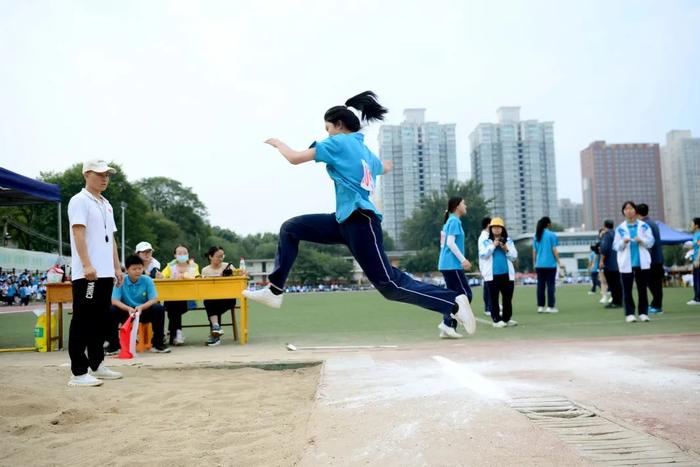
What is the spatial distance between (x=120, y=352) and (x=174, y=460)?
4.78 metres

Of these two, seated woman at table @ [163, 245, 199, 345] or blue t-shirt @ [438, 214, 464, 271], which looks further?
seated woman at table @ [163, 245, 199, 345]

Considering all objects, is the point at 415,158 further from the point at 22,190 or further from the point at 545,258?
the point at 22,190

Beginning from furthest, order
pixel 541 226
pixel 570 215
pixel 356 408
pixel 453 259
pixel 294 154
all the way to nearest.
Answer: pixel 570 215, pixel 541 226, pixel 453 259, pixel 294 154, pixel 356 408

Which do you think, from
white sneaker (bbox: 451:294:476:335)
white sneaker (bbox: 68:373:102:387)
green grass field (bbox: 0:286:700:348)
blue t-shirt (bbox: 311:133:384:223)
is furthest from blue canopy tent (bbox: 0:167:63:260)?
white sneaker (bbox: 451:294:476:335)

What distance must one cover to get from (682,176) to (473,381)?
130199mm

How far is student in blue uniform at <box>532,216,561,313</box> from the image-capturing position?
38.8 feet

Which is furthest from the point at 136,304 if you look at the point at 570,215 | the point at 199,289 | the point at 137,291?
the point at 570,215

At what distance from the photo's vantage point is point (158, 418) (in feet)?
12.6

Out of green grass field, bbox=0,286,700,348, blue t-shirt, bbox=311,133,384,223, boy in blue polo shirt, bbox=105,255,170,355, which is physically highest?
blue t-shirt, bbox=311,133,384,223

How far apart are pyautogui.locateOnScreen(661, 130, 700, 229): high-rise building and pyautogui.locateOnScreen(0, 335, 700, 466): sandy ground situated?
122650 mm

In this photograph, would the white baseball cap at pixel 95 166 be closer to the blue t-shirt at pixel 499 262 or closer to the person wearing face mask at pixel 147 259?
the person wearing face mask at pixel 147 259

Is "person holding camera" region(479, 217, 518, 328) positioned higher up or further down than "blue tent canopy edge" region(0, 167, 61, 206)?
further down

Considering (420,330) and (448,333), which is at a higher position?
(448,333)

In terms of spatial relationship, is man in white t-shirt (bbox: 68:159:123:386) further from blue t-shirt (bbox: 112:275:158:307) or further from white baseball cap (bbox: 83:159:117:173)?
blue t-shirt (bbox: 112:275:158:307)
